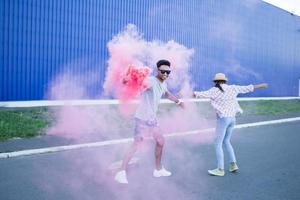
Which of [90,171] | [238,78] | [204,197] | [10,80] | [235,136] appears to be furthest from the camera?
[238,78]

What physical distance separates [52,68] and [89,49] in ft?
5.96

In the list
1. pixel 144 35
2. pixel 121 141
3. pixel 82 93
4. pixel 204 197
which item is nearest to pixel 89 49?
pixel 82 93

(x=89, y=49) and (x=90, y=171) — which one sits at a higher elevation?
(x=89, y=49)

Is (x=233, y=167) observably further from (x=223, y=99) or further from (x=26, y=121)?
(x=26, y=121)

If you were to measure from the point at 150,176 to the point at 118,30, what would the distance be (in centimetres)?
1118

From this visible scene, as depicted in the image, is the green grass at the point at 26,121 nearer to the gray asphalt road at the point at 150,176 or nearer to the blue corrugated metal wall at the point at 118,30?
the blue corrugated metal wall at the point at 118,30

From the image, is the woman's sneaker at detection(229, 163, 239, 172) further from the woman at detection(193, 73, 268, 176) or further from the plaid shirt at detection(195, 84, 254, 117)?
the plaid shirt at detection(195, 84, 254, 117)

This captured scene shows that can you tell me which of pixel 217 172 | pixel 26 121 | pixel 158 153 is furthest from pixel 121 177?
pixel 26 121

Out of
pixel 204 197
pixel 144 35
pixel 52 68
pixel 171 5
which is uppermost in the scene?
pixel 171 5

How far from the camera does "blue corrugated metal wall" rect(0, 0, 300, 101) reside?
13.6 m

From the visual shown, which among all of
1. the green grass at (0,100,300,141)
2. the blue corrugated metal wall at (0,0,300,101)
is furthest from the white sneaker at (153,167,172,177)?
the blue corrugated metal wall at (0,0,300,101)

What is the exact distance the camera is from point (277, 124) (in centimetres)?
1474

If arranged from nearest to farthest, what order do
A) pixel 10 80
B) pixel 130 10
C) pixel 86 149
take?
pixel 86 149
pixel 10 80
pixel 130 10

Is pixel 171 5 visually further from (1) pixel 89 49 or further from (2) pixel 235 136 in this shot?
(2) pixel 235 136
